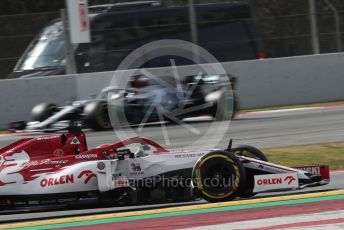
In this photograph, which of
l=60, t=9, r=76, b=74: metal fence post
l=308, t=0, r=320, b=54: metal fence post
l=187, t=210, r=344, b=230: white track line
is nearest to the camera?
l=187, t=210, r=344, b=230: white track line

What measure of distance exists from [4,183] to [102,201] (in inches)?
36.9

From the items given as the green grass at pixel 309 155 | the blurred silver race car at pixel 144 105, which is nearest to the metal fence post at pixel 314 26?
the blurred silver race car at pixel 144 105

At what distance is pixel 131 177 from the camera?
22.0 ft

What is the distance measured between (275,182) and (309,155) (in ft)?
11.9

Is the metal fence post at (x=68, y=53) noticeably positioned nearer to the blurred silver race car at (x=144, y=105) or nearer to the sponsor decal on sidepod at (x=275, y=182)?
the blurred silver race car at (x=144, y=105)

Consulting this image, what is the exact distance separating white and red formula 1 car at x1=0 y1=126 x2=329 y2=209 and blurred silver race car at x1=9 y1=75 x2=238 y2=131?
650cm

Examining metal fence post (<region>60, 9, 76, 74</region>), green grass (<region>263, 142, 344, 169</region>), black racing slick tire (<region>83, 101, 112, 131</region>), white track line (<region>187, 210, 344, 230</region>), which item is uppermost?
metal fence post (<region>60, 9, 76, 74</region>)

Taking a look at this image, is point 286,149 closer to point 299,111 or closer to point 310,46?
point 299,111

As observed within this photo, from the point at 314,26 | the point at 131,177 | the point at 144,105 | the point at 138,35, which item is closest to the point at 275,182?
the point at 131,177

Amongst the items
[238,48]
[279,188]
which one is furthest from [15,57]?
[279,188]

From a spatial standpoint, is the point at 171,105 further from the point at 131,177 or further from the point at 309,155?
the point at 131,177

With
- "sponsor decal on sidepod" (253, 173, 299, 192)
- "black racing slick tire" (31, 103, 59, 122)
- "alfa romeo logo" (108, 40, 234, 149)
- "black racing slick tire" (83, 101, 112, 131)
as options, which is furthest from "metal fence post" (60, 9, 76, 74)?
"sponsor decal on sidepod" (253, 173, 299, 192)

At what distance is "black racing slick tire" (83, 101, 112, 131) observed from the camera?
46.1 feet

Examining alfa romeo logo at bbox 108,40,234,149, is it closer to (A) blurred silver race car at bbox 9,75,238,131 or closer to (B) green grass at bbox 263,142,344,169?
(A) blurred silver race car at bbox 9,75,238,131
